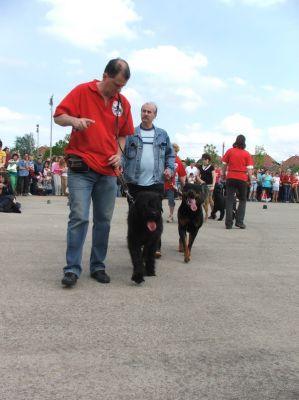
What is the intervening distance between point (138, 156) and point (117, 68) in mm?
1674

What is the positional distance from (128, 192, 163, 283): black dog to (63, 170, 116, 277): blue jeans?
27 cm

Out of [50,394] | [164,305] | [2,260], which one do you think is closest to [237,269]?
[164,305]

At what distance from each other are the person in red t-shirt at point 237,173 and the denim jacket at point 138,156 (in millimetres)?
5246

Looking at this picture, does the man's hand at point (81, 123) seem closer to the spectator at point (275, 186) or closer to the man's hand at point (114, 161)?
the man's hand at point (114, 161)

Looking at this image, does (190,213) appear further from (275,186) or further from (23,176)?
(275,186)

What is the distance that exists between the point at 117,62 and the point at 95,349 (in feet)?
9.46

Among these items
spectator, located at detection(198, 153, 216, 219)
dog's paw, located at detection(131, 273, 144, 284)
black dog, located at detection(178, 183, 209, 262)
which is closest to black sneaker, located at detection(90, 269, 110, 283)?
dog's paw, located at detection(131, 273, 144, 284)

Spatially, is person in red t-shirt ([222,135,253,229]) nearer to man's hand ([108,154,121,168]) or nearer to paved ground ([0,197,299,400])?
paved ground ([0,197,299,400])

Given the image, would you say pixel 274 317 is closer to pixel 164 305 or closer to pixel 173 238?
pixel 164 305

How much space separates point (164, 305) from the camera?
466 centimetres

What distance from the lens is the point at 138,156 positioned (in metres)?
6.64

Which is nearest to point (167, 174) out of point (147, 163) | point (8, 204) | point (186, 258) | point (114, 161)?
point (147, 163)

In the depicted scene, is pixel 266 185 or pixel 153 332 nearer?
pixel 153 332

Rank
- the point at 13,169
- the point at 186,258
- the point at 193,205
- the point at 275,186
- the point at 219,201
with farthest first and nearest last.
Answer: the point at 275,186 < the point at 13,169 < the point at 219,201 < the point at 193,205 < the point at 186,258
